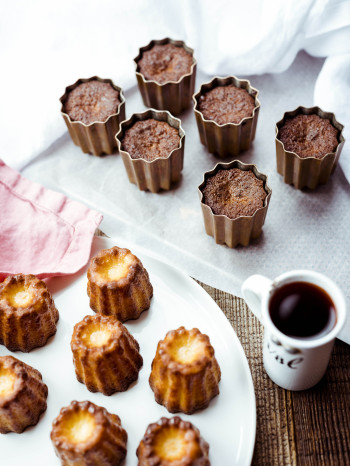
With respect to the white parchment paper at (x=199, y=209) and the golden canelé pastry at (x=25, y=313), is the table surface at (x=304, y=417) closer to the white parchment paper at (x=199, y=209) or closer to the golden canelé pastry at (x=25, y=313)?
the white parchment paper at (x=199, y=209)

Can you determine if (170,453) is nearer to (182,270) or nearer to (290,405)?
(290,405)

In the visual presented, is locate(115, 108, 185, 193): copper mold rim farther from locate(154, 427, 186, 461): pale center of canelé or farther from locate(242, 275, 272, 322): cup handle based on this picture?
locate(154, 427, 186, 461): pale center of canelé

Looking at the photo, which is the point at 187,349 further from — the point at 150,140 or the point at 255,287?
the point at 150,140

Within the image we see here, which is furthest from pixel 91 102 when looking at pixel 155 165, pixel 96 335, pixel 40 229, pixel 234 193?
pixel 96 335

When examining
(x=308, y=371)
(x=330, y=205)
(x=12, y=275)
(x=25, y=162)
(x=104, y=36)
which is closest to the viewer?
(x=308, y=371)

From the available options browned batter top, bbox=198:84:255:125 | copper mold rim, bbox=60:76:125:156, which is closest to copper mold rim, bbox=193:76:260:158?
browned batter top, bbox=198:84:255:125

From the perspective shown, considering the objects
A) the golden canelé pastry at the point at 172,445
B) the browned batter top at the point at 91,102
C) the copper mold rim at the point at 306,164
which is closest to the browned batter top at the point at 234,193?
the copper mold rim at the point at 306,164

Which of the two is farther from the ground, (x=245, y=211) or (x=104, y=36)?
(x=104, y=36)

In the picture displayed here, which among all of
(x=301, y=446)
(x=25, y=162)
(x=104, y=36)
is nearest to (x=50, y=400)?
(x=301, y=446)
